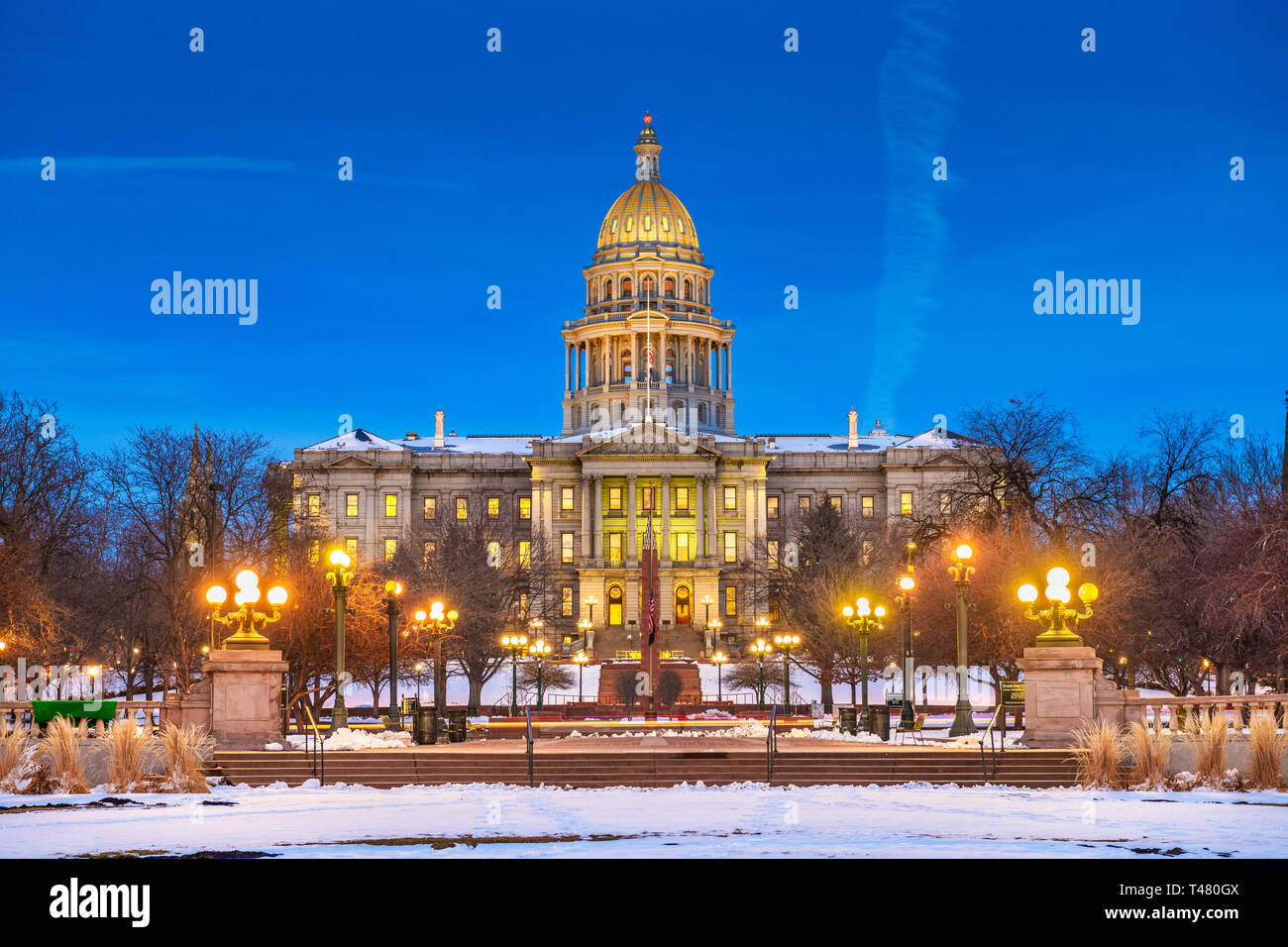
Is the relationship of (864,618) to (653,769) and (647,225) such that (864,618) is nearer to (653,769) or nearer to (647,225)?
(653,769)

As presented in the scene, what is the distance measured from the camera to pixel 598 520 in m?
134

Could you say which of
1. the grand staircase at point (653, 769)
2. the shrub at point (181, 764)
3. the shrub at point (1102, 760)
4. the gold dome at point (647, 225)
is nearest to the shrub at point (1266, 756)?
the shrub at point (1102, 760)

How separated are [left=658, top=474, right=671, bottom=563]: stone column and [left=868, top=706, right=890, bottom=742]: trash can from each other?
93.3 m

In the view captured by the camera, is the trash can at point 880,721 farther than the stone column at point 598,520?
No

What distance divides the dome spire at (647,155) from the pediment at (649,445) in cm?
4159

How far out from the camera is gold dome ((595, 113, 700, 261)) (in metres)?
161

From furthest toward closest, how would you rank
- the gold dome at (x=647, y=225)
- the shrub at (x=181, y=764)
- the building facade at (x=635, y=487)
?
1. the gold dome at (x=647, y=225)
2. the building facade at (x=635, y=487)
3. the shrub at (x=181, y=764)

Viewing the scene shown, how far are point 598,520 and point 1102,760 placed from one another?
10888cm

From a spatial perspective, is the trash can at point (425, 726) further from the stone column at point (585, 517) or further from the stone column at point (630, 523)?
the stone column at point (585, 517)

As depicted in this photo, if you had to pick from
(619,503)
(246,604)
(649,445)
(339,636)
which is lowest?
(339,636)

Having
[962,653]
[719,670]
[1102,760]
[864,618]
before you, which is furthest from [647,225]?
[1102,760]

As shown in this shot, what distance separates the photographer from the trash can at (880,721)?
37312 mm
